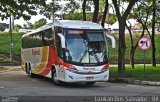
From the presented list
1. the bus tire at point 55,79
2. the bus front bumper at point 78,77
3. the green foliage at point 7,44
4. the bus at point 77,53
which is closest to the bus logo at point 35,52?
the bus at point 77,53

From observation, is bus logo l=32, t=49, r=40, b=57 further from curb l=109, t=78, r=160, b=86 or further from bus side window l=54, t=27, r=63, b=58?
curb l=109, t=78, r=160, b=86

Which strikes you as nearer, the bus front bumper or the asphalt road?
the asphalt road

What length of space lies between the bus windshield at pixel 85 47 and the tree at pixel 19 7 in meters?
11.5

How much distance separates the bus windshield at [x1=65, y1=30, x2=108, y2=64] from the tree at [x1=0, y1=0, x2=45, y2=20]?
451 inches

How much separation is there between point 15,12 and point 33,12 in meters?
1.66

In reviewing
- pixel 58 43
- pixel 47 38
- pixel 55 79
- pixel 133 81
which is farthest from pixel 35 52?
pixel 133 81

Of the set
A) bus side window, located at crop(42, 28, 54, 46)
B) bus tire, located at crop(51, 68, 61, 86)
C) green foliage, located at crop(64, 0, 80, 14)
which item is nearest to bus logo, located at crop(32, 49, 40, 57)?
bus side window, located at crop(42, 28, 54, 46)

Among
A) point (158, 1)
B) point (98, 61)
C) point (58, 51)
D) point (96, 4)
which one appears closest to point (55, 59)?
point (58, 51)

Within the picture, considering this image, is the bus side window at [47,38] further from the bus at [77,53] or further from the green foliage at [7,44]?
the green foliage at [7,44]

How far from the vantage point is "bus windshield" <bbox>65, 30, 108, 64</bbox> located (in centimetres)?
2059

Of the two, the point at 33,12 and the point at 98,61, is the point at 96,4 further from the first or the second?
the point at 98,61

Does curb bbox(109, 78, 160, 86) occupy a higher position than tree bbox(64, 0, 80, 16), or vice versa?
tree bbox(64, 0, 80, 16)

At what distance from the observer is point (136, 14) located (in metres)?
38.2

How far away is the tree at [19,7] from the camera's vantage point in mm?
31562
